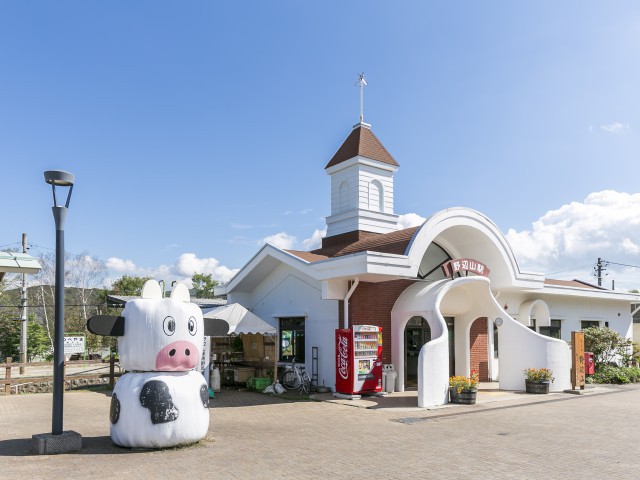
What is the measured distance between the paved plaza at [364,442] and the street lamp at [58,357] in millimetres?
217

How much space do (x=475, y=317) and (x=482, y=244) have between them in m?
2.34

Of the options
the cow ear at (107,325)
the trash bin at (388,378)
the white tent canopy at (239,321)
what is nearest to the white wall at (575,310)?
the trash bin at (388,378)

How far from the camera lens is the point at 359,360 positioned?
46.9 feet

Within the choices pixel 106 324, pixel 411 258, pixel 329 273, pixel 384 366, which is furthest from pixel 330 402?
pixel 106 324

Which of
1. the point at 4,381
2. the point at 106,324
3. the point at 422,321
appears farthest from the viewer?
the point at 422,321

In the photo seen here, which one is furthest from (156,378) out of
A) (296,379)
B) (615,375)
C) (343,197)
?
(615,375)

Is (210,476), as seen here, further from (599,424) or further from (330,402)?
(599,424)

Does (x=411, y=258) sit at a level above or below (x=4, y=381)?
above

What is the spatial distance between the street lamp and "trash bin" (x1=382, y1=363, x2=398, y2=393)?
28.6 ft

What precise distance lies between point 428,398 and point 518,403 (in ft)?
8.41

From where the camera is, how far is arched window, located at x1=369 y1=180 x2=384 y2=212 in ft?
64.6

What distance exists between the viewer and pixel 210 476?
7.08 meters

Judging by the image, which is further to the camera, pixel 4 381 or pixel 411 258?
pixel 4 381

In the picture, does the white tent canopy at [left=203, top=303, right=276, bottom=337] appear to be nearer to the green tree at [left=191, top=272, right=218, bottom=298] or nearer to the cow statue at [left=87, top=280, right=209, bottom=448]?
the cow statue at [left=87, top=280, right=209, bottom=448]
